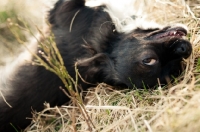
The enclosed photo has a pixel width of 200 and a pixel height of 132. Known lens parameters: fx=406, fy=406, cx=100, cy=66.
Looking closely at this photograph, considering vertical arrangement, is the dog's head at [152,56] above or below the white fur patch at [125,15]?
below

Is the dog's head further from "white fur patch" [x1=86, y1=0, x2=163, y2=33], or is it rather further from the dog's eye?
"white fur patch" [x1=86, y1=0, x2=163, y2=33]

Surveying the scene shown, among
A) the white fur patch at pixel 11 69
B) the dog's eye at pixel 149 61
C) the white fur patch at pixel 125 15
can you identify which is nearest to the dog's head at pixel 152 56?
the dog's eye at pixel 149 61

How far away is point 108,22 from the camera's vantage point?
4.53 meters

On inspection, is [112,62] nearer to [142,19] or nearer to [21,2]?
[142,19]

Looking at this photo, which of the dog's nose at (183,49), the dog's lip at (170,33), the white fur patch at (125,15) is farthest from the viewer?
the white fur patch at (125,15)

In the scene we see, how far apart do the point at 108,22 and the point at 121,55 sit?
0.50m

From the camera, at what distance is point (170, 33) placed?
4074mm

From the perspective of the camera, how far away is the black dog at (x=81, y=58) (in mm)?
4148

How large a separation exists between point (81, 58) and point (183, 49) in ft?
3.80

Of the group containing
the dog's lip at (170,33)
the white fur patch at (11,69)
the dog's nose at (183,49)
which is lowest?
the dog's nose at (183,49)

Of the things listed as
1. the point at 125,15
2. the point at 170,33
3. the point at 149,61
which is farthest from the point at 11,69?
the point at 170,33

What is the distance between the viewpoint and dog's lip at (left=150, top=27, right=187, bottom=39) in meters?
4.05

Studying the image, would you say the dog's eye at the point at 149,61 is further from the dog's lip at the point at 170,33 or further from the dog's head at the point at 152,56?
the dog's lip at the point at 170,33

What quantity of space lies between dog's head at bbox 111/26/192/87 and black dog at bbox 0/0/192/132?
10 mm
